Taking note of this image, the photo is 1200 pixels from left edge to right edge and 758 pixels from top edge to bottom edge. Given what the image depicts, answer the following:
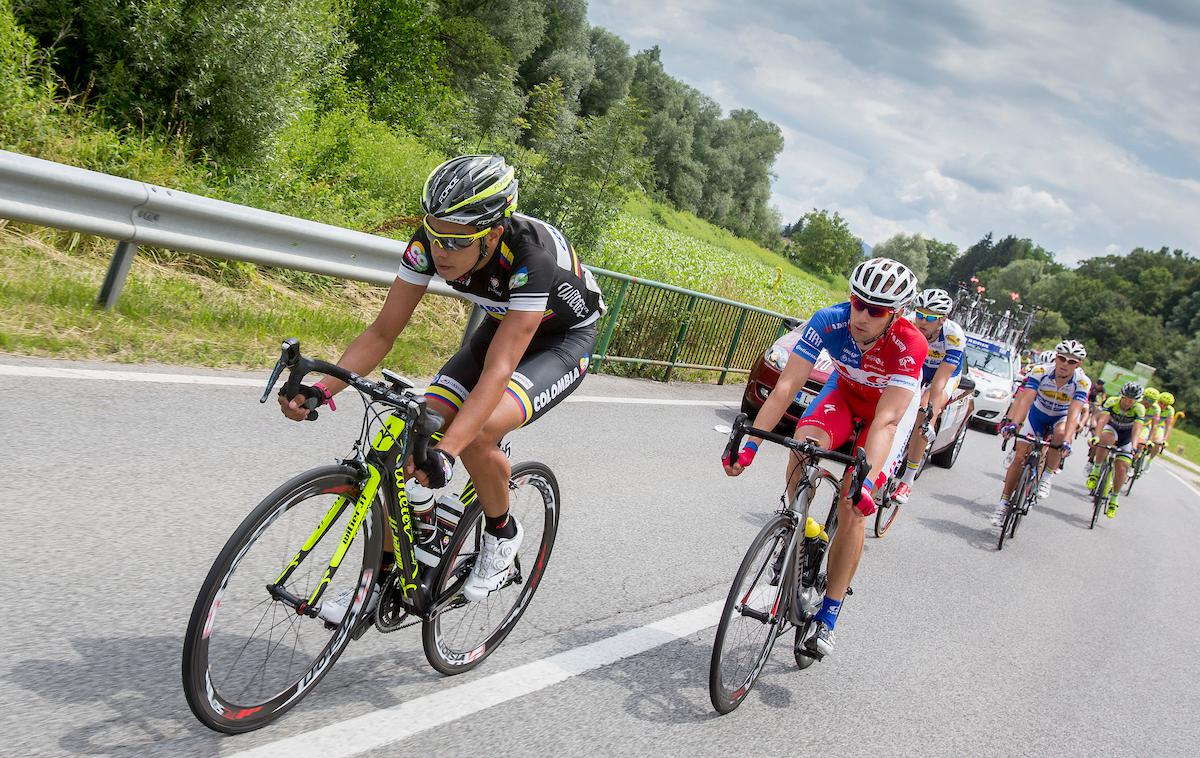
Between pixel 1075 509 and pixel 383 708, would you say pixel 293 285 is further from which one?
pixel 1075 509

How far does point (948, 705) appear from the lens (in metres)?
4.77

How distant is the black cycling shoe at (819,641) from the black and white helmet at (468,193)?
2.81m

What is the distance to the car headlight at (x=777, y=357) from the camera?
10.3 metres

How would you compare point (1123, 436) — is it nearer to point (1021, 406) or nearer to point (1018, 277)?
point (1021, 406)

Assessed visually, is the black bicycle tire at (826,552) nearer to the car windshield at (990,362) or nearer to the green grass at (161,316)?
the green grass at (161,316)

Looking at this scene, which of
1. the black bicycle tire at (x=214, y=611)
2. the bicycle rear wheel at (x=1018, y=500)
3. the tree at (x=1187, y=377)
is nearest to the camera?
the black bicycle tire at (x=214, y=611)

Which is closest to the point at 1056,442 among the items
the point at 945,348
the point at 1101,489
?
the point at 945,348

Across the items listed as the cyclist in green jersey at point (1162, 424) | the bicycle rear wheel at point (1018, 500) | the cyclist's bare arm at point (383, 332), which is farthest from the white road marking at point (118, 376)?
the cyclist in green jersey at point (1162, 424)

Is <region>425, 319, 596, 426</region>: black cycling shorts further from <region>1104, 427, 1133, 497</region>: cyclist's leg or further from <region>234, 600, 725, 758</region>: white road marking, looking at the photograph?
<region>1104, 427, 1133, 497</region>: cyclist's leg

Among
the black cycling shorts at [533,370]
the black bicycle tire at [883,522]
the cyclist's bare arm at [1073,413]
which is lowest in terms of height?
the black bicycle tire at [883,522]

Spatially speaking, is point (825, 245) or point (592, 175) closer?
point (592, 175)

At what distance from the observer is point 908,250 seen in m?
153

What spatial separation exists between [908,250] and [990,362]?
142m

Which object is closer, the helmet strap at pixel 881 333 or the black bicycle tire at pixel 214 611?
the black bicycle tire at pixel 214 611
